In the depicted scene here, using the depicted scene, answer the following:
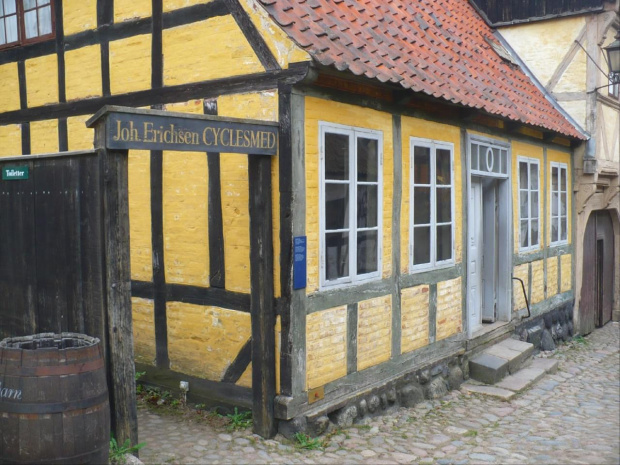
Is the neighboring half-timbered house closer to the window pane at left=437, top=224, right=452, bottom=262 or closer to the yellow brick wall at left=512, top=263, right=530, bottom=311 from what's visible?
the window pane at left=437, top=224, right=452, bottom=262

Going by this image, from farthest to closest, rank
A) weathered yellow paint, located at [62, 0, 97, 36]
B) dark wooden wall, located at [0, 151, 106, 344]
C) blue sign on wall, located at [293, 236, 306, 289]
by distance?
weathered yellow paint, located at [62, 0, 97, 36]
blue sign on wall, located at [293, 236, 306, 289]
dark wooden wall, located at [0, 151, 106, 344]

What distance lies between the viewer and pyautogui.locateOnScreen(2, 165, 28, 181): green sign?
5.51m

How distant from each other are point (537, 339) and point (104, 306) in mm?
7730

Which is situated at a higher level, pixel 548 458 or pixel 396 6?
pixel 396 6

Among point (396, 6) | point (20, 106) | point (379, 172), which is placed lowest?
point (379, 172)

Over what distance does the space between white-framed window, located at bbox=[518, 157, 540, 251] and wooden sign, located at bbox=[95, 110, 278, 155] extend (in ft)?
19.1

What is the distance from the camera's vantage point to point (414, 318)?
761 centimetres

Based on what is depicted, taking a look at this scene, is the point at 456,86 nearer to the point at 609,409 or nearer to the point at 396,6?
the point at 396,6

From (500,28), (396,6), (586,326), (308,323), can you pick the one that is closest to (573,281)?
(586,326)

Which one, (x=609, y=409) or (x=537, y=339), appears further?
(x=537, y=339)

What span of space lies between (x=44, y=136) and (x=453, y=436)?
5.61m

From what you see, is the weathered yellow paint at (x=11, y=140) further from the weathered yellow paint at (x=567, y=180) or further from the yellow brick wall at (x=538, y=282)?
the weathered yellow paint at (x=567, y=180)

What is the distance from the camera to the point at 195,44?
21.1ft

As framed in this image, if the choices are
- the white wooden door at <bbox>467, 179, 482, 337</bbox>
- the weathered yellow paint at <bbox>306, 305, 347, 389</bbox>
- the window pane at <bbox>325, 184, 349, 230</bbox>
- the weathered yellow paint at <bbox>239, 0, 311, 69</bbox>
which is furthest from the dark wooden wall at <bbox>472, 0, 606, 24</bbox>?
the weathered yellow paint at <bbox>306, 305, 347, 389</bbox>
